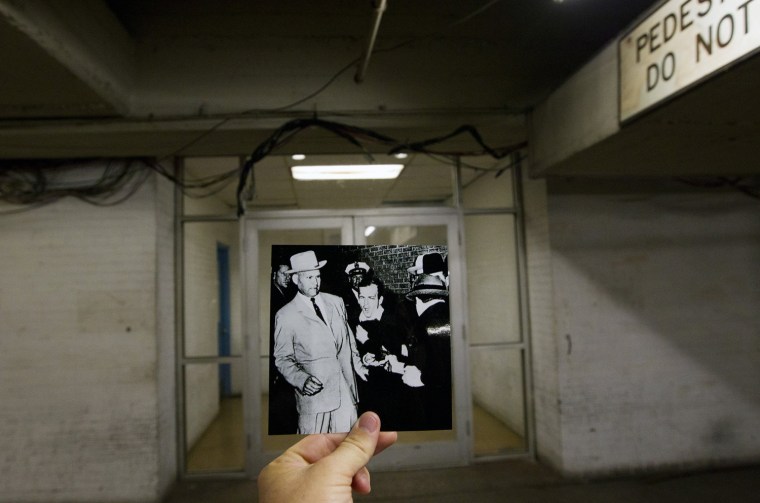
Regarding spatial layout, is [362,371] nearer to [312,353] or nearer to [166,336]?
[312,353]

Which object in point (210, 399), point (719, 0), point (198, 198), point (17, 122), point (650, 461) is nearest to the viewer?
point (719, 0)

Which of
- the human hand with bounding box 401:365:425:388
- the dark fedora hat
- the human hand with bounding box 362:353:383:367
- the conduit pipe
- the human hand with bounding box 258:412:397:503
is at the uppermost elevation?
the conduit pipe

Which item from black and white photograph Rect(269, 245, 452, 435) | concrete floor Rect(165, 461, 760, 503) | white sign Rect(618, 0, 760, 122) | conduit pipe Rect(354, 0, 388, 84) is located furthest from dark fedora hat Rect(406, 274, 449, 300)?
concrete floor Rect(165, 461, 760, 503)

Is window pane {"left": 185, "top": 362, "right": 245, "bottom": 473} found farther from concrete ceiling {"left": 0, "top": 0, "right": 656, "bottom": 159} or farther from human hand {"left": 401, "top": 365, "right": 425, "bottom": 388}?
human hand {"left": 401, "top": 365, "right": 425, "bottom": 388}

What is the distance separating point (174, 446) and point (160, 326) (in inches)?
44.1

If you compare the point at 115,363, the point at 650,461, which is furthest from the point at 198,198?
the point at 650,461

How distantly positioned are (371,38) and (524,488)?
12.0ft

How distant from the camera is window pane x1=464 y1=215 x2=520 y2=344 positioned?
4672mm

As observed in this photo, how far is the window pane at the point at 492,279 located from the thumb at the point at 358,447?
11.7ft

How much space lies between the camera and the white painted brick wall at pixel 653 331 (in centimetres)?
418

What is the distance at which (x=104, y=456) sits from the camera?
12.9 ft

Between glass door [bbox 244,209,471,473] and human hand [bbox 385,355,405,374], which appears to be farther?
glass door [bbox 244,209,471,473]

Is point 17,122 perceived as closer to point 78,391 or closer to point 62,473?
point 78,391

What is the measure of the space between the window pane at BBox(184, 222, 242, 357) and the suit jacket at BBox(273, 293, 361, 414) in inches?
138
